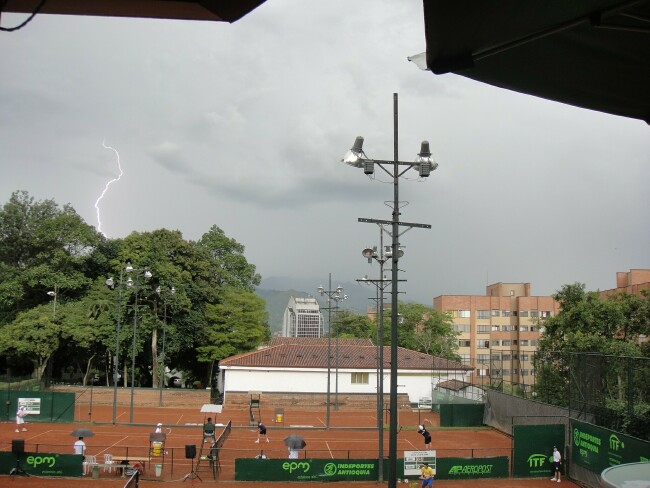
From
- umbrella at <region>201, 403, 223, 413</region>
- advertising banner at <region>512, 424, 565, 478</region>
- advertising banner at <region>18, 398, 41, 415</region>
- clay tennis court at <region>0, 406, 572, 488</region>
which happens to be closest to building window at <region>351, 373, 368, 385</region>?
clay tennis court at <region>0, 406, 572, 488</region>

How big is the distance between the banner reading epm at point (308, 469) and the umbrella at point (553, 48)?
2139 centimetres

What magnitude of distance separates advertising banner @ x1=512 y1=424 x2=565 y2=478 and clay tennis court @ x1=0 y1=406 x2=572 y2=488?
2.01 ft

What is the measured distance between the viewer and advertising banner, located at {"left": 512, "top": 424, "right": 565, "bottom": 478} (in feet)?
85.0

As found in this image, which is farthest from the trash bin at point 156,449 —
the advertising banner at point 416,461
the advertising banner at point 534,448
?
the advertising banner at point 534,448

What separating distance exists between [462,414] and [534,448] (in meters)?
16.1

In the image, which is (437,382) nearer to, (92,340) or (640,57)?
(92,340)

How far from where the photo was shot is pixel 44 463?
23.9 meters

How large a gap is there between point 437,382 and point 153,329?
23818 mm

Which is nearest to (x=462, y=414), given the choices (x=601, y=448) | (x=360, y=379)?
(x=360, y=379)

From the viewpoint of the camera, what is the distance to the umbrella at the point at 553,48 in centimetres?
391

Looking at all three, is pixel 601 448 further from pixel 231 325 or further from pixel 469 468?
pixel 231 325

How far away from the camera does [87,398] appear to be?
48.0m

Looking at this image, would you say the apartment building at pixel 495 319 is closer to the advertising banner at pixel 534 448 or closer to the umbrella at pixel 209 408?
the umbrella at pixel 209 408

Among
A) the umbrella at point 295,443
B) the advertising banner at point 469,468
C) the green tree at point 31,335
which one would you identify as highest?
the green tree at point 31,335
